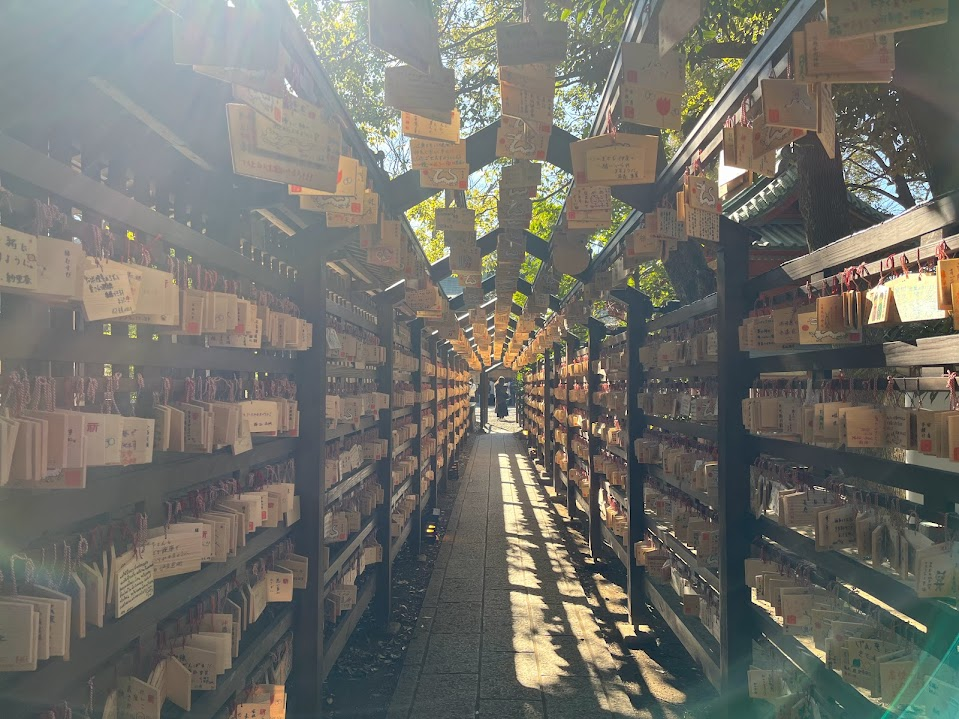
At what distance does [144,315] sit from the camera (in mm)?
1761

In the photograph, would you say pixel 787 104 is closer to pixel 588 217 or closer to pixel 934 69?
pixel 934 69

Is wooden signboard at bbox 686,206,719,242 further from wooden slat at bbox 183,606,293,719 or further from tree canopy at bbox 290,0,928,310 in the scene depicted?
wooden slat at bbox 183,606,293,719

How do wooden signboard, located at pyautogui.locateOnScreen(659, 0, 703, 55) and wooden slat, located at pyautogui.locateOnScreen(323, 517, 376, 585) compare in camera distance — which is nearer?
wooden signboard, located at pyautogui.locateOnScreen(659, 0, 703, 55)

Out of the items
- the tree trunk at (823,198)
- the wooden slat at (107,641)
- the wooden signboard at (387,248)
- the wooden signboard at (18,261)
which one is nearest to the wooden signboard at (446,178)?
the wooden signboard at (387,248)

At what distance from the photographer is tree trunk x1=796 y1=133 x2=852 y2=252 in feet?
14.8

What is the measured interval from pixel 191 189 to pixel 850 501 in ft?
8.50

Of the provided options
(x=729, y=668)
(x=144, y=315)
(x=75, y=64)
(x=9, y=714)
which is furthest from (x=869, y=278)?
(x=9, y=714)

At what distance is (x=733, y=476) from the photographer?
3168 millimetres

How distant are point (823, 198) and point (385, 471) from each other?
3.68 m

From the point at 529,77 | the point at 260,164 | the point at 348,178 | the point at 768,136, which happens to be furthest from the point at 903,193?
the point at 260,164

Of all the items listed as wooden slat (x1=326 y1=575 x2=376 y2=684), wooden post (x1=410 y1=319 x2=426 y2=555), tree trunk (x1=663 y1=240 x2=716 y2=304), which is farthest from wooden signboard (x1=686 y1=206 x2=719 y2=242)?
wooden post (x1=410 y1=319 x2=426 y2=555)

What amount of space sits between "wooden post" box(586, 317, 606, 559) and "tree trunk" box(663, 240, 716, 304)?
49.4 inches

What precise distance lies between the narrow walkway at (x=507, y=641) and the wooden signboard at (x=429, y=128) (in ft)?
9.53

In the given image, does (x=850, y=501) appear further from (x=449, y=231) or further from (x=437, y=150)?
(x=449, y=231)
